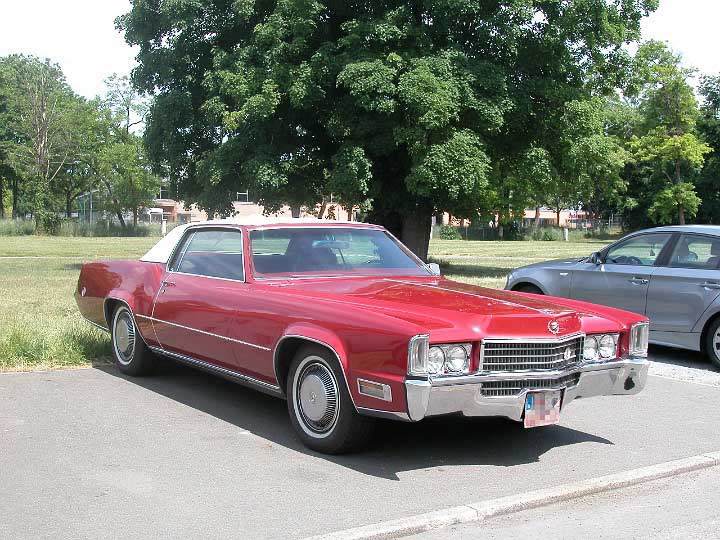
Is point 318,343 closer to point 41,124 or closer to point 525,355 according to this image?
point 525,355

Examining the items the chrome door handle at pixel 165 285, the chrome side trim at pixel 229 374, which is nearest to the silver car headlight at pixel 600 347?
the chrome side trim at pixel 229 374

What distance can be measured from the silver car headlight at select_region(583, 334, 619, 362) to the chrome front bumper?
89 millimetres

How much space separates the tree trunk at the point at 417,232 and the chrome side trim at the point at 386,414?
19.7m

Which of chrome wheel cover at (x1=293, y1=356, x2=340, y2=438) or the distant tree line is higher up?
the distant tree line

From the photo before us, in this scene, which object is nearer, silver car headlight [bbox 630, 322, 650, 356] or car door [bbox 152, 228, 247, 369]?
silver car headlight [bbox 630, 322, 650, 356]

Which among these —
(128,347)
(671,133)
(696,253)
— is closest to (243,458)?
(128,347)

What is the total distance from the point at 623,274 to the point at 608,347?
4.43 m

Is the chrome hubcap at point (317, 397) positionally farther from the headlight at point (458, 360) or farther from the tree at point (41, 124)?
the tree at point (41, 124)

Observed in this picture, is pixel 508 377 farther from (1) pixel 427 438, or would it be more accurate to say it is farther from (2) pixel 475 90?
(2) pixel 475 90

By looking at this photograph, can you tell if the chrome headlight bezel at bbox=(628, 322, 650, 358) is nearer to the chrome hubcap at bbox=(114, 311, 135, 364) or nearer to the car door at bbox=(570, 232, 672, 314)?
the car door at bbox=(570, 232, 672, 314)

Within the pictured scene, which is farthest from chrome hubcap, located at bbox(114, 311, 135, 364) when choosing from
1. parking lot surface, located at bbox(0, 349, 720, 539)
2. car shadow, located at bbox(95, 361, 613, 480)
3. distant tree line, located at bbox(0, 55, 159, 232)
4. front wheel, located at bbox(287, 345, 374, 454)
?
distant tree line, located at bbox(0, 55, 159, 232)

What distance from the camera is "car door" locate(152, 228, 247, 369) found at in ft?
20.9

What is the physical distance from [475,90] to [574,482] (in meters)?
17.5

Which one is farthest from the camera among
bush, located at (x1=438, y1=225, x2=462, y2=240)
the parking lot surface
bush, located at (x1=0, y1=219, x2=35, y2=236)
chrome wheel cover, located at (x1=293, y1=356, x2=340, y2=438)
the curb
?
bush, located at (x1=438, y1=225, x2=462, y2=240)
